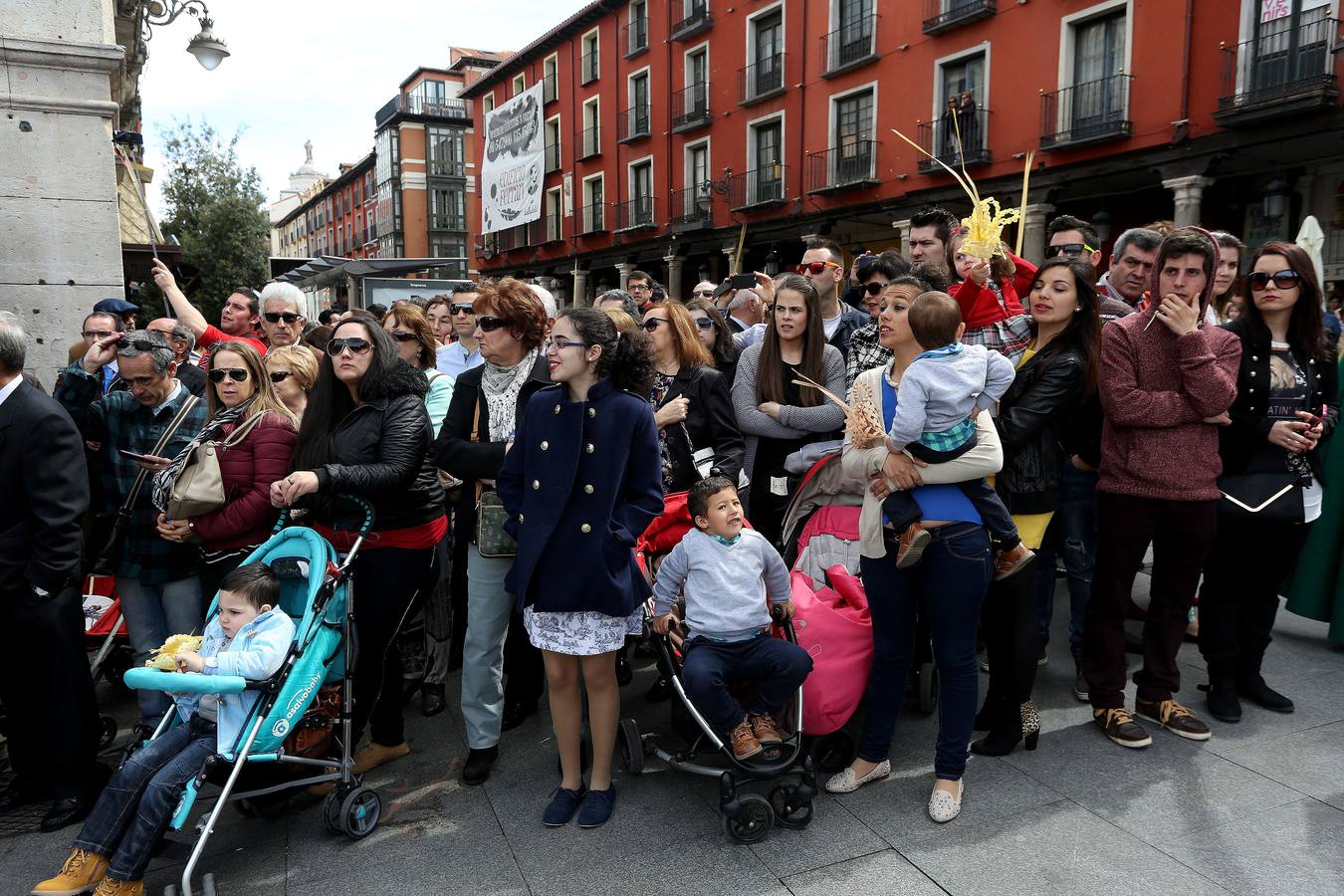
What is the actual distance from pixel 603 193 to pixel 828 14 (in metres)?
12.4

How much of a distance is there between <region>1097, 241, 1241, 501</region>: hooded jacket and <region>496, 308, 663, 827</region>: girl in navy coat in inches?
82.0

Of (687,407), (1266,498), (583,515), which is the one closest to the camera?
(583,515)

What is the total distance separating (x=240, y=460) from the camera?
3611 mm

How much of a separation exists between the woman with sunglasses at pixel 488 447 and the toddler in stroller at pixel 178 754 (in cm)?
82

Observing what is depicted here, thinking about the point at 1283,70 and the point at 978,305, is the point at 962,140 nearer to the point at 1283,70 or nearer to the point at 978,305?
the point at 1283,70

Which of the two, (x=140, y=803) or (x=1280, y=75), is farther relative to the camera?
(x=1280, y=75)

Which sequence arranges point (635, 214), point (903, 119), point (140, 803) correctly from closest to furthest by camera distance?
point (140, 803)
point (903, 119)
point (635, 214)

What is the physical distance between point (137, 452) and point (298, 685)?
5.32ft

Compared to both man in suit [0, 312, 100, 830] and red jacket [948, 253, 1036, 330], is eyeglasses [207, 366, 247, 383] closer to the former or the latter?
man in suit [0, 312, 100, 830]

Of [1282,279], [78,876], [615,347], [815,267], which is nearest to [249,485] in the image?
[78,876]

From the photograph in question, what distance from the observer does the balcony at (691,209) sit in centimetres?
2636

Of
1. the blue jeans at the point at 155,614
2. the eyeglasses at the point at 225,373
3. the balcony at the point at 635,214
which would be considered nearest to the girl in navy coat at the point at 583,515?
the eyeglasses at the point at 225,373

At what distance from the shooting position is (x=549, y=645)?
321 centimetres

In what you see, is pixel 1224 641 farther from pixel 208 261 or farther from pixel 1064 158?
pixel 208 261
